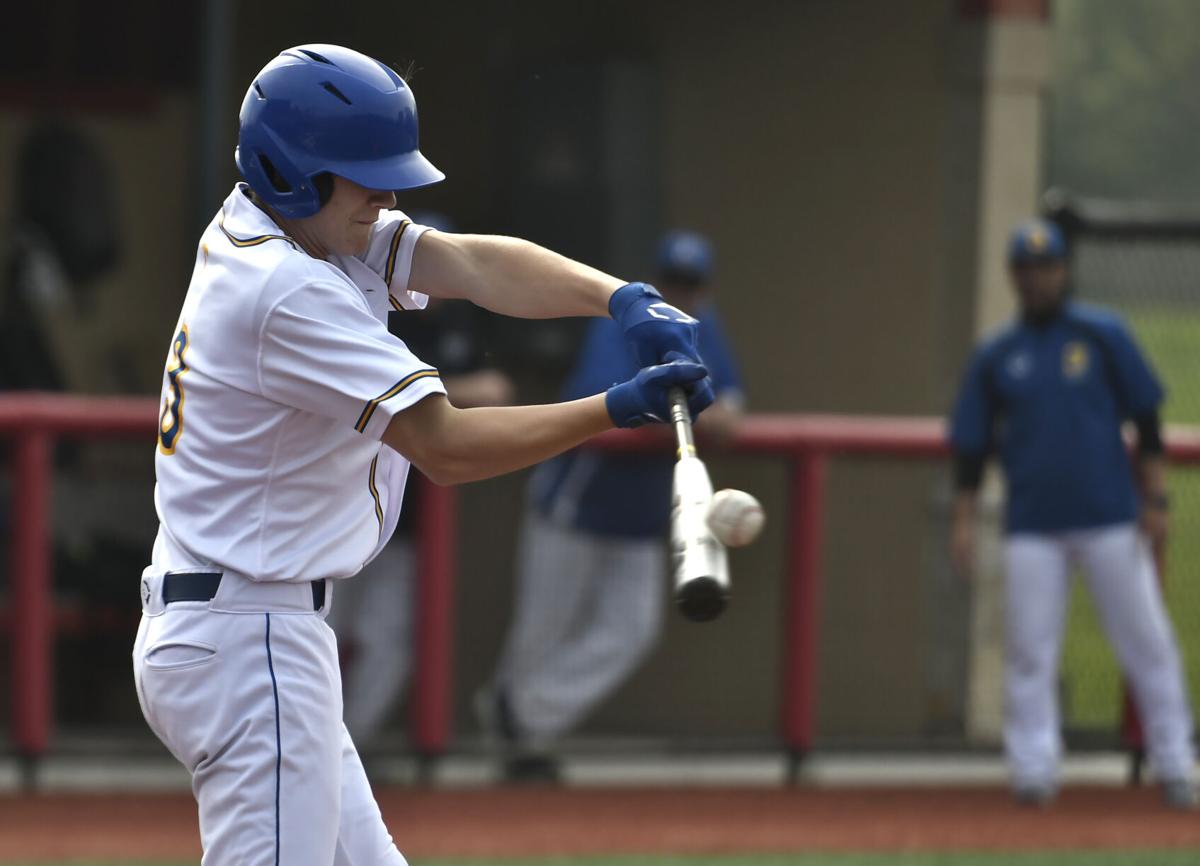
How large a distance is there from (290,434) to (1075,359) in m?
4.03

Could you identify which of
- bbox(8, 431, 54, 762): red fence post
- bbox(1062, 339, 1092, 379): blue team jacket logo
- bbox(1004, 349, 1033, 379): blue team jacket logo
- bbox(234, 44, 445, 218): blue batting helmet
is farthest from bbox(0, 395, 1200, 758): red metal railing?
bbox(234, 44, 445, 218): blue batting helmet

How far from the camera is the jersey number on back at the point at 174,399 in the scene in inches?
127

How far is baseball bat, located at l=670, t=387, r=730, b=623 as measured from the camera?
107 inches

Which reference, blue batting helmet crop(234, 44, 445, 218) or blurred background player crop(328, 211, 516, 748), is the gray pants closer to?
blurred background player crop(328, 211, 516, 748)

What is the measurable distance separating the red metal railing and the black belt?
351 centimetres

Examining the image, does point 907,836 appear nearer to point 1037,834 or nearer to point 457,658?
point 1037,834

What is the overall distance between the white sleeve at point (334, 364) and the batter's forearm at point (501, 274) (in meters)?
0.43

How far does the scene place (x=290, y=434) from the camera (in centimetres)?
317

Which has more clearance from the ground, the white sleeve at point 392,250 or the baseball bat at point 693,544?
the white sleeve at point 392,250

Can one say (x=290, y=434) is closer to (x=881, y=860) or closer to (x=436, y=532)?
(x=881, y=860)

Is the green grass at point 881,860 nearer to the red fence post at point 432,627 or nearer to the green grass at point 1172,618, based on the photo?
the red fence post at point 432,627

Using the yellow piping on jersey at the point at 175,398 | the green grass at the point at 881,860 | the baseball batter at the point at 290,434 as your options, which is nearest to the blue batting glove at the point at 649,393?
the baseball batter at the point at 290,434

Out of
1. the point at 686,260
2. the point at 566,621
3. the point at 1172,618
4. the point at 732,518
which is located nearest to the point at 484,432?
the point at 732,518

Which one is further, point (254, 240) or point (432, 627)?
point (432, 627)
